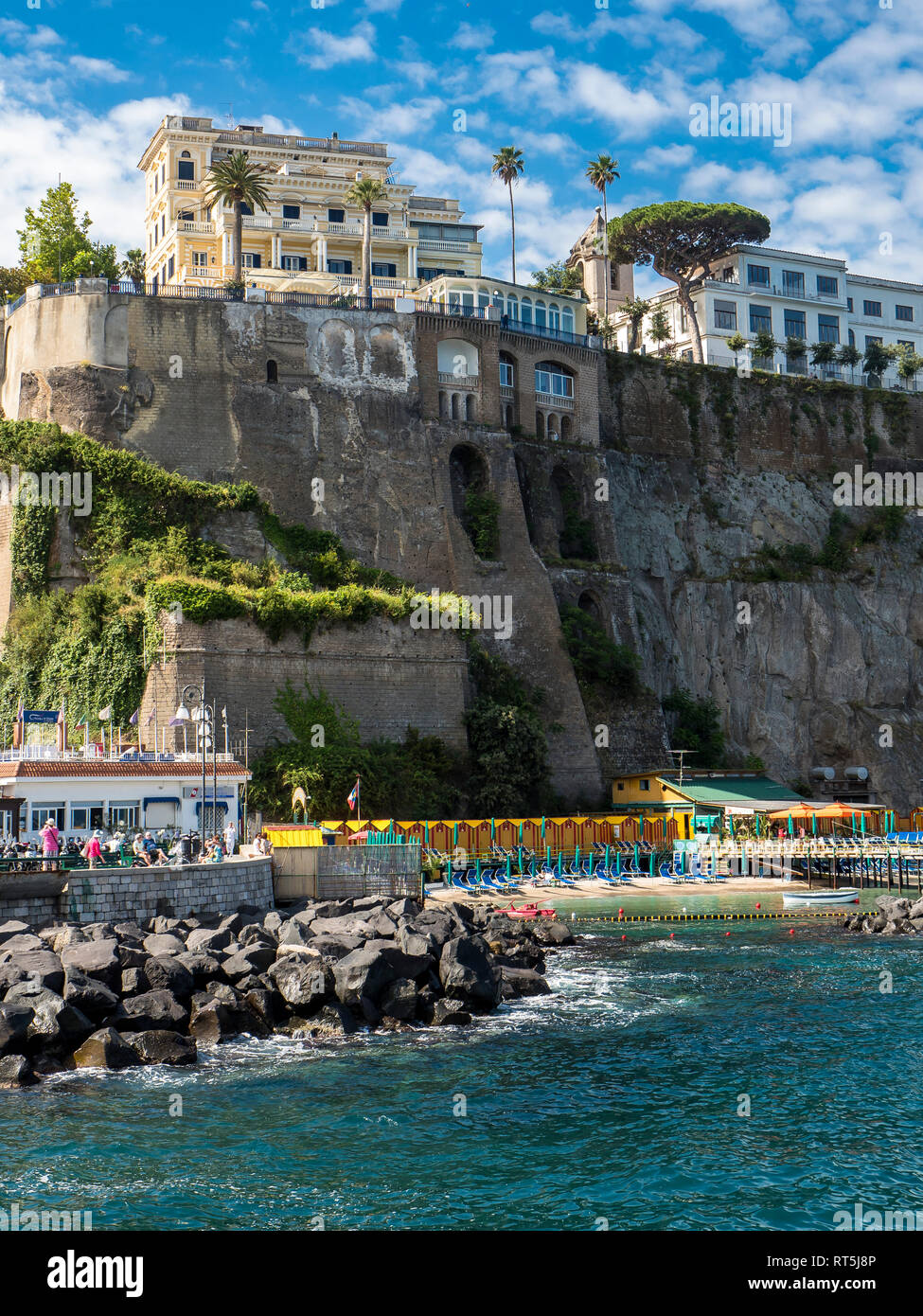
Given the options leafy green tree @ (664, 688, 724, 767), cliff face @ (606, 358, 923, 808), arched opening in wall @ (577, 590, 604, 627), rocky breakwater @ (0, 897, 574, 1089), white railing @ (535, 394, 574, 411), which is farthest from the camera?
cliff face @ (606, 358, 923, 808)

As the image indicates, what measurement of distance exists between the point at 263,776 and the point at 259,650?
4.70 m

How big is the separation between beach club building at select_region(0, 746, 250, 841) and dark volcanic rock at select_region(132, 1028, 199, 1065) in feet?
36.9

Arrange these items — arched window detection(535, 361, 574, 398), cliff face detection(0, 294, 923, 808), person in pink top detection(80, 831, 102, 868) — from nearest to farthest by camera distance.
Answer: person in pink top detection(80, 831, 102, 868)
cliff face detection(0, 294, 923, 808)
arched window detection(535, 361, 574, 398)

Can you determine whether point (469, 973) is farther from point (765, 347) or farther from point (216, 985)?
point (765, 347)

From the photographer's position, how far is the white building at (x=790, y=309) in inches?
2901

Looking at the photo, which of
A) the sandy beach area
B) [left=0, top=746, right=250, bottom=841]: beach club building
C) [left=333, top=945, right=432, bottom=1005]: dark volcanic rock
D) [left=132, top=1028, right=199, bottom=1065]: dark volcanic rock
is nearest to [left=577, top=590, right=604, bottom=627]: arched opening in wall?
the sandy beach area

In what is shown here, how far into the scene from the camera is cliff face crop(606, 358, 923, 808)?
6294 cm

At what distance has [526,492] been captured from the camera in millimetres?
58188

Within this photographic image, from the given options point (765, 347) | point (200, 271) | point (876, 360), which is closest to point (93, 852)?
point (200, 271)

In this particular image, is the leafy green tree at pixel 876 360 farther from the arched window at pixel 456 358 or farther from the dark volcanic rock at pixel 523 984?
the dark volcanic rock at pixel 523 984

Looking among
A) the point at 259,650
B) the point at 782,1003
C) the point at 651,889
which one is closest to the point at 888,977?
the point at 782,1003

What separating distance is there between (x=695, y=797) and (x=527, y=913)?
1486 centimetres

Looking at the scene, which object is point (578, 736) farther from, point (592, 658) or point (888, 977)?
point (888, 977)

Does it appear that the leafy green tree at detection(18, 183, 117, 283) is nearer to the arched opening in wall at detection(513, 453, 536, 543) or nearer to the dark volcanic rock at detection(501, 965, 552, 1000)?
the arched opening in wall at detection(513, 453, 536, 543)
